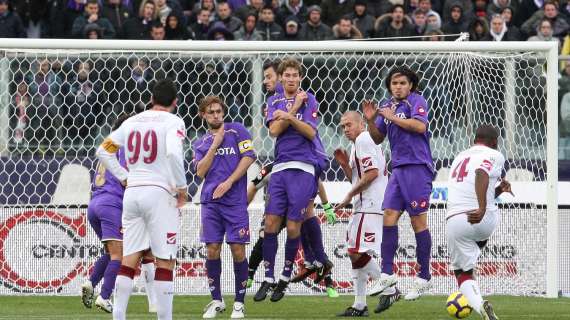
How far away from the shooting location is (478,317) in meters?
13.0

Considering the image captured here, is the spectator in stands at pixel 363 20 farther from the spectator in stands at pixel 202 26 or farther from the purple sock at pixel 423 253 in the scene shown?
the purple sock at pixel 423 253

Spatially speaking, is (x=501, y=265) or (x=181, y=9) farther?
(x=181, y=9)

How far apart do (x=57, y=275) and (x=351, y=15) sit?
294 inches

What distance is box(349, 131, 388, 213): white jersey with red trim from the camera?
1373 centimetres

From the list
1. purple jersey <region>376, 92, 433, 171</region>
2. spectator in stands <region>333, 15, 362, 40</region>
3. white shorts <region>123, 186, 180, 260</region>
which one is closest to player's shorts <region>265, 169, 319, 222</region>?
purple jersey <region>376, 92, 433, 171</region>

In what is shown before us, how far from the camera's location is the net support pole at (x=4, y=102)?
51.9 feet

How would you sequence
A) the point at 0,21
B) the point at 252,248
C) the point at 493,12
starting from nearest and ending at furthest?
the point at 252,248
the point at 0,21
the point at 493,12

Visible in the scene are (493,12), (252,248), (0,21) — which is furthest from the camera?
(493,12)

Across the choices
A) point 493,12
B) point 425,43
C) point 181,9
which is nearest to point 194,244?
point 425,43

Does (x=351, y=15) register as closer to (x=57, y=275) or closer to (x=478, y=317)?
(x=57, y=275)

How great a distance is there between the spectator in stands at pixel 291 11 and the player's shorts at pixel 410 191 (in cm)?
813

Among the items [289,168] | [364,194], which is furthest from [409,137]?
[289,168]

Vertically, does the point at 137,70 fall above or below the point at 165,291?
above

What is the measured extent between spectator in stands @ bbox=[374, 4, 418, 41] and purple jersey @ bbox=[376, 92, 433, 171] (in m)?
7.19
